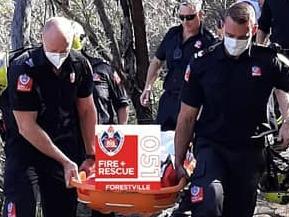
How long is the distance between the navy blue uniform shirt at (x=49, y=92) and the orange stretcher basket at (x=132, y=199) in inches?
18.8

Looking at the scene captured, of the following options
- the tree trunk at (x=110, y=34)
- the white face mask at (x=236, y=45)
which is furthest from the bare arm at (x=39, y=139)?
the tree trunk at (x=110, y=34)

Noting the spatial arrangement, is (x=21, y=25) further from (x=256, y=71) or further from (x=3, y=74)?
(x=256, y=71)

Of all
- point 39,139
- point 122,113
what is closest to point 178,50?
point 122,113

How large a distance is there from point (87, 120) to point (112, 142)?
696 millimetres

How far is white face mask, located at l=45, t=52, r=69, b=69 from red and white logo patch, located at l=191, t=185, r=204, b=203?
41.0 inches

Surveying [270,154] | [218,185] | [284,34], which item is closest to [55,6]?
[284,34]

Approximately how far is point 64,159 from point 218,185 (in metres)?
0.92

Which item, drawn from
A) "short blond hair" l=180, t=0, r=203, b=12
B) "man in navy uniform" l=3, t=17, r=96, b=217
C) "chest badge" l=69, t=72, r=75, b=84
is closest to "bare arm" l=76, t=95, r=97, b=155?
"man in navy uniform" l=3, t=17, r=96, b=217

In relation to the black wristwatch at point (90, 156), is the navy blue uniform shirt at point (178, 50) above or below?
above

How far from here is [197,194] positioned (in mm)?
4637

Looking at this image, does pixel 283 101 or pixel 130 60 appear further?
pixel 130 60

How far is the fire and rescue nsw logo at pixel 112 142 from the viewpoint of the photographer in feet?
15.3

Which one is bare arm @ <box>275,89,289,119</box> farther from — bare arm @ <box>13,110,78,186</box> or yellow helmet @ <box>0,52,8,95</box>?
yellow helmet @ <box>0,52,8,95</box>

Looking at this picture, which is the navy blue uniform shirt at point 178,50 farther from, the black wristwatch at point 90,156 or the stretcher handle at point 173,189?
the stretcher handle at point 173,189
